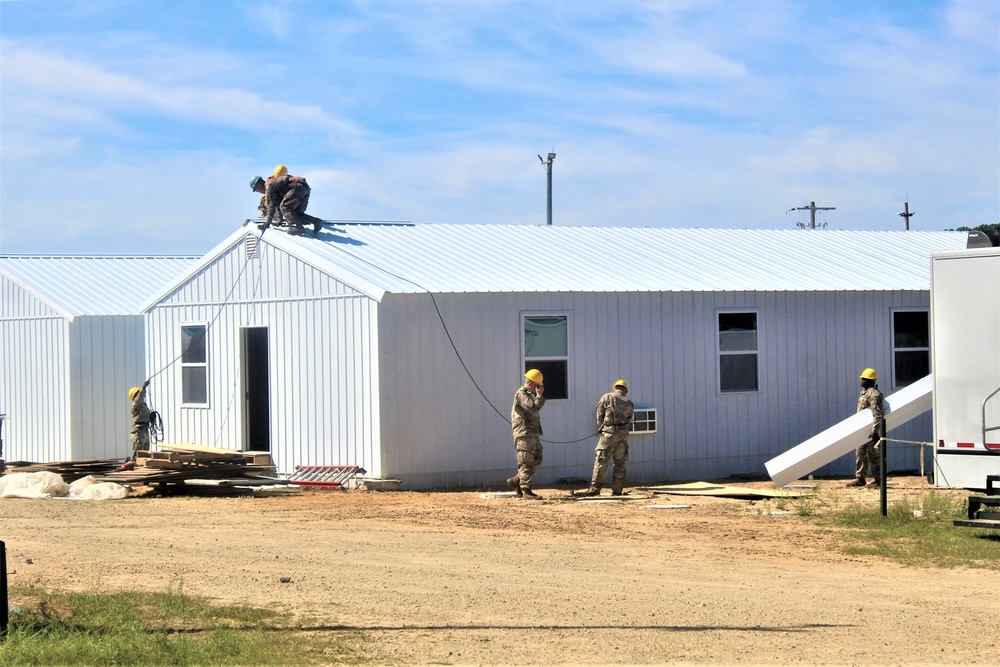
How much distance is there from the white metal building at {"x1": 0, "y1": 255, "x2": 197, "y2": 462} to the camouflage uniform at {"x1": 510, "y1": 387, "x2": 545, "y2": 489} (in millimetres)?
10605

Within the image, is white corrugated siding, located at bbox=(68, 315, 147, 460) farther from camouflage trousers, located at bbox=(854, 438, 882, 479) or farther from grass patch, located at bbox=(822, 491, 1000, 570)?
grass patch, located at bbox=(822, 491, 1000, 570)

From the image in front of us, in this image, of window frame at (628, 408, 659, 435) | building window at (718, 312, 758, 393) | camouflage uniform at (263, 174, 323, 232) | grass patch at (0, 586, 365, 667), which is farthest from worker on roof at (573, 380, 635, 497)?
grass patch at (0, 586, 365, 667)

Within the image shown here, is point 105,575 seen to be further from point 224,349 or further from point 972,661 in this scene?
point 224,349

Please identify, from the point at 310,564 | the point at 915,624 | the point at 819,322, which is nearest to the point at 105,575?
the point at 310,564

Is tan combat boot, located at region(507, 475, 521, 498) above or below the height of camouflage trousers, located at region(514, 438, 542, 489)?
below

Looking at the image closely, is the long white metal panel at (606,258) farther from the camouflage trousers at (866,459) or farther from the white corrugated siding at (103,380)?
the white corrugated siding at (103,380)

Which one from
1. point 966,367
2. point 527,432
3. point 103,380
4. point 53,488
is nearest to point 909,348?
point 527,432

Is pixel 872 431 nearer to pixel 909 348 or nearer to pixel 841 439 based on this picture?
pixel 841 439

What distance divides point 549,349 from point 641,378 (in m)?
1.60

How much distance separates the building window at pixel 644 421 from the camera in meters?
19.8

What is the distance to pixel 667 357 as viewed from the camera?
→ 794 inches

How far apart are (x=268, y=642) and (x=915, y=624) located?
436 cm

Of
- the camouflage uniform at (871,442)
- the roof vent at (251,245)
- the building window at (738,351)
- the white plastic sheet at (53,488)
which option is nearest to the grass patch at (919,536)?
the camouflage uniform at (871,442)

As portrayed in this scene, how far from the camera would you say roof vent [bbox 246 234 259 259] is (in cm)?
2032
